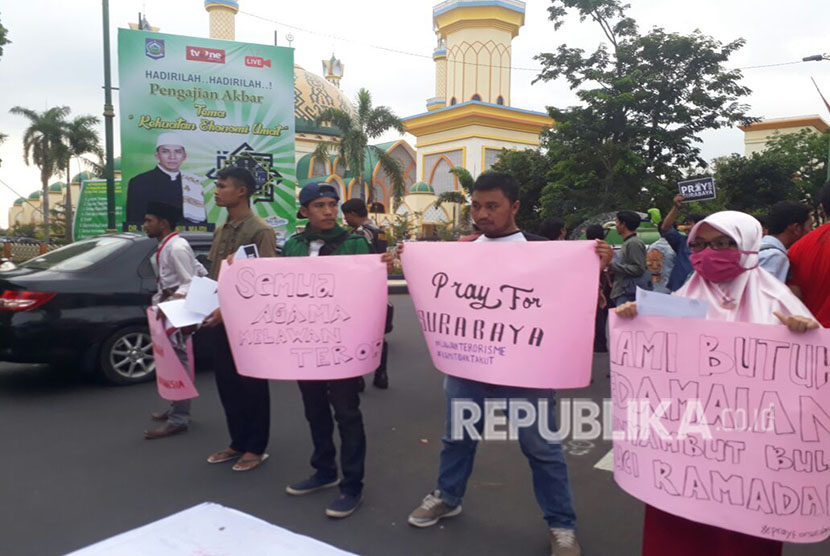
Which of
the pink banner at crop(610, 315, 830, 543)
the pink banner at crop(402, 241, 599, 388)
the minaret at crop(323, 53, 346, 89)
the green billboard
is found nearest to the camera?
the pink banner at crop(610, 315, 830, 543)

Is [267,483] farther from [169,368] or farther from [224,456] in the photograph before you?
[169,368]

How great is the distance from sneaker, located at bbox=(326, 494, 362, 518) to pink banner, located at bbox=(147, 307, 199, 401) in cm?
153

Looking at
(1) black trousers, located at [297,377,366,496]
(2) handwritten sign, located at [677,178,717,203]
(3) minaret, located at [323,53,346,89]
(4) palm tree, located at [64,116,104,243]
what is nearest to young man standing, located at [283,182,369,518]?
(1) black trousers, located at [297,377,366,496]

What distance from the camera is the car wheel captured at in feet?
18.7

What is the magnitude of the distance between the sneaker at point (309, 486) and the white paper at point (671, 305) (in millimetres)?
2079

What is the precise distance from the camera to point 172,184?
1535cm

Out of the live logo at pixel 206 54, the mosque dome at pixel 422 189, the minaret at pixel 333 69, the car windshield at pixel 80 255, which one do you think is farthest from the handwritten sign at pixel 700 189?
the minaret at pixel 333 69

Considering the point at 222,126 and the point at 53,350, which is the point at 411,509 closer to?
the point at 53,350

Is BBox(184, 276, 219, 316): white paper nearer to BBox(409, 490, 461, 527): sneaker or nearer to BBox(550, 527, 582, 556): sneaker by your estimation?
BBox(409, 490, 461, 527): sneaker

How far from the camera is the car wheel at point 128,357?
5707mm

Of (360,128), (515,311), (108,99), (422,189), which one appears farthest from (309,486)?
(422,189)

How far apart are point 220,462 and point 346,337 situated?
5.02ft

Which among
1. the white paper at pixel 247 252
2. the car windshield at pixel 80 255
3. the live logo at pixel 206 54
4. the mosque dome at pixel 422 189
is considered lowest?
the car windshield at pixel 80 255

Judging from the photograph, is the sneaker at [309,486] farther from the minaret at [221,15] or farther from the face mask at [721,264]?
the minaret at [221,15]
